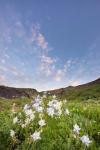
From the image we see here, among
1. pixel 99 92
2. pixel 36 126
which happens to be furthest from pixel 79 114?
pixel 99 92

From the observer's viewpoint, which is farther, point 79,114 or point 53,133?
point 79,114

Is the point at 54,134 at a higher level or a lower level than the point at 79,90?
lower

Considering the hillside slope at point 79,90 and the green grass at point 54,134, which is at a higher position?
the hillside slope at point 79,90

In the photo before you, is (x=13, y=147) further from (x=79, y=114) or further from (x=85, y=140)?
(x=79, y=114)

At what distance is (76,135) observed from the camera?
27.2 ft

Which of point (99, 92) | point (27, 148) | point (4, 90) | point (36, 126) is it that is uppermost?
point (4, 90)

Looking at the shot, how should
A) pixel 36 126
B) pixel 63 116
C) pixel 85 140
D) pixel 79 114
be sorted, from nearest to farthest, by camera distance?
pixel 85 140 < pixel 36 126 < pixel 63 116 < pixel 79 114

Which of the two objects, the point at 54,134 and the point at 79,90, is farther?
the point at 79,90

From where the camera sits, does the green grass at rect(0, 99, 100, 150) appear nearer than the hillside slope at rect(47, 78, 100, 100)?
Yes

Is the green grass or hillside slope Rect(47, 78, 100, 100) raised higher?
hillside slope Rect(47, 78, 100, 100)

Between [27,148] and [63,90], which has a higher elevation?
[63,90]

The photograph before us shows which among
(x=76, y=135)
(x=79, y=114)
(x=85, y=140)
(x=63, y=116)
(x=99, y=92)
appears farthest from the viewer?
(x=99, y=92)

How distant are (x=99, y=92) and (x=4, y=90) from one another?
2372 cm

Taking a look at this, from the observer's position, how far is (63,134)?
868 cm
